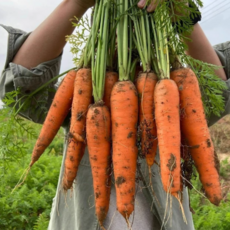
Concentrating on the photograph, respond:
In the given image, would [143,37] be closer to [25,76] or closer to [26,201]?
[25,76]

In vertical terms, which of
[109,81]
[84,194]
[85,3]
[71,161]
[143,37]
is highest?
[85,3]

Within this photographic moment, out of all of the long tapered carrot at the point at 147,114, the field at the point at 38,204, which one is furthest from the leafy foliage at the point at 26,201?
the long tapered carrot at the point at 147,114

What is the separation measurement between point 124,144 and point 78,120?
0.57 feet

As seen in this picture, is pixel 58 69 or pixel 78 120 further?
pixel 58 69

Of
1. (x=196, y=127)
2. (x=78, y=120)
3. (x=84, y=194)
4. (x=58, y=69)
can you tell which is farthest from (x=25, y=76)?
(x=196, y=127)

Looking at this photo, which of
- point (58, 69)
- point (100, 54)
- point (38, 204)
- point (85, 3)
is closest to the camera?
point (100, 54)

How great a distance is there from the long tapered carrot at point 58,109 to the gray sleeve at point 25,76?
0.09 metres

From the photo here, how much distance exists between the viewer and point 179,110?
2.85ft

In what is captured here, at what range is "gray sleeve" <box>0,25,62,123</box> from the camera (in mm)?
1014

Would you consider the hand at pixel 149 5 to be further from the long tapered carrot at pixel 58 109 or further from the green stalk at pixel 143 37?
the long tapered carrot at pixel 58 109

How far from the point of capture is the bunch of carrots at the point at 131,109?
32.7 inches

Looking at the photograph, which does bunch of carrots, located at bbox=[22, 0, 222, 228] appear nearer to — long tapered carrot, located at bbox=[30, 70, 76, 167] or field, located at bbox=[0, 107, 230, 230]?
long tapered carrot, located at bbox=[30, 70, 76, 167]

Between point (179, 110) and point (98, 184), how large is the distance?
361mm

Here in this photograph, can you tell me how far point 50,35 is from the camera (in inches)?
39.9
